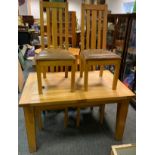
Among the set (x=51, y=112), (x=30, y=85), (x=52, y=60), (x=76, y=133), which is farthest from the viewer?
(x=51, y=112)

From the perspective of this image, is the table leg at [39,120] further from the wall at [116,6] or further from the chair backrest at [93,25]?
the wall at [116,6]

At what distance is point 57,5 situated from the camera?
198cm

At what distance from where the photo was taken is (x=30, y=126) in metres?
1.64

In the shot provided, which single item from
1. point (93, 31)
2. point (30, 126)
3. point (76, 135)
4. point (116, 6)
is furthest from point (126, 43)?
point (116, 6)

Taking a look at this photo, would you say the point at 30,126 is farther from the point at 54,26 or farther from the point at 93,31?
the point at 93,31

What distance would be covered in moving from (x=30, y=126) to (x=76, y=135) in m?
0.62

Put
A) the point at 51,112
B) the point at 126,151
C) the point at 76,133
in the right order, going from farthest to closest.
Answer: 1. the point at 51,112
2. the point at 76,133
3. the point at 126,151

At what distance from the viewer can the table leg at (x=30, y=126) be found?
5.20 feet

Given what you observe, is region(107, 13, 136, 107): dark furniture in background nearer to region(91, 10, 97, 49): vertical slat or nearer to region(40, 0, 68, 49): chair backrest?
region(91, 10, 97, 49): vertical slat
